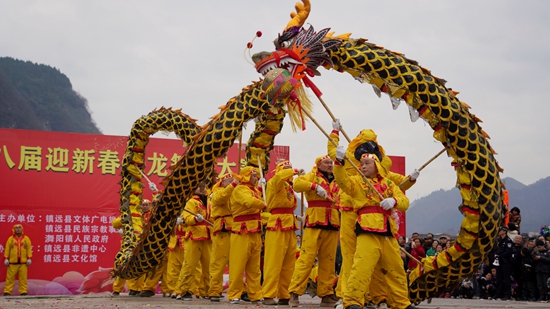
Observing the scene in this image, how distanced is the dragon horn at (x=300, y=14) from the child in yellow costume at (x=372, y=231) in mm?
1748

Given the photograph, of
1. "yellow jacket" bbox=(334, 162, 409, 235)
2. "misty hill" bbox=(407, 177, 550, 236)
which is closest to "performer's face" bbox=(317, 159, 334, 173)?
"yellow jacket" bbox=(334, 162, 409, 235)

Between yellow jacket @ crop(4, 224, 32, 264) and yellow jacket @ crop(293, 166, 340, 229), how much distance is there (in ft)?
27.1

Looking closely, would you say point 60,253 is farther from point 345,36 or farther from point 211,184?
point 345,36

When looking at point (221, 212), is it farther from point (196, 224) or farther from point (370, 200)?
point (370, 200)

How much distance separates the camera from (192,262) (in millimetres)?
10148

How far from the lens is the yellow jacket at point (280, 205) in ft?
27.6

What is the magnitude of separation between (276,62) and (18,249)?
9.15 m

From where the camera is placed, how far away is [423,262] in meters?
6.86

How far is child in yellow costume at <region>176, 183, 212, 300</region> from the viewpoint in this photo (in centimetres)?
1010

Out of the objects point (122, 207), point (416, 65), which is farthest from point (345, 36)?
point (122, 207)

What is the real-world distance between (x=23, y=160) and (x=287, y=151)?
597 centimetres

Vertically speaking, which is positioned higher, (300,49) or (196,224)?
(300,49)

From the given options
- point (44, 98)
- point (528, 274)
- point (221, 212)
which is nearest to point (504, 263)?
point (528, 274)

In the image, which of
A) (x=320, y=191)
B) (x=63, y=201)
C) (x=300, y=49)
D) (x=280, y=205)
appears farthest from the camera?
(x=63, y=201)
